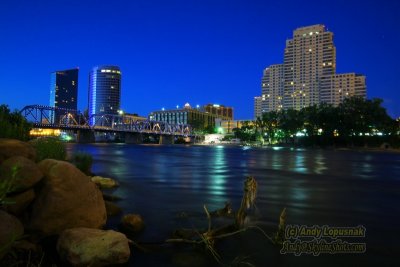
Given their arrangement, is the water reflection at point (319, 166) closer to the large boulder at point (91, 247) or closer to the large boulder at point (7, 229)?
the large boulder at point (91, 247)

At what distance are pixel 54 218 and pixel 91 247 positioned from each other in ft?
6.39

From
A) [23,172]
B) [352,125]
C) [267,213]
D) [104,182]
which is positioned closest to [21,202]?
[23,172]

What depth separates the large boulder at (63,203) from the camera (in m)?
9.96

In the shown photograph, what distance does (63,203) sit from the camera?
398 inches

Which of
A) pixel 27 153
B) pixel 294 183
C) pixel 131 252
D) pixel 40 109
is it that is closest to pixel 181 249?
pixel 131 252

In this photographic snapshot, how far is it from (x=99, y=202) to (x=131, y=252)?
6.53ft

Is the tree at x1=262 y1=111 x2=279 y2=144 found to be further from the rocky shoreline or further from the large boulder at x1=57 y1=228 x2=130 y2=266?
the large boulder at x1=57 y1=228 x2=130 y2=266

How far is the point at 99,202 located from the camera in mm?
11125

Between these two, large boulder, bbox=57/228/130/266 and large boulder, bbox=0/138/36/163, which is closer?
large boulder, bbox=57/228/130/266

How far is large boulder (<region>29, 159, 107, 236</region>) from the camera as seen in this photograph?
996 cm

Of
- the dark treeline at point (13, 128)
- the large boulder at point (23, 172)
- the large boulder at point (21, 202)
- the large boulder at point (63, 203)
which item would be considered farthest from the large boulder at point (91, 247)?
the dark treeline at point (13, 128)

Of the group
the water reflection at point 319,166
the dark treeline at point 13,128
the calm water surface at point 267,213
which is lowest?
the calm water surface at point 267,213

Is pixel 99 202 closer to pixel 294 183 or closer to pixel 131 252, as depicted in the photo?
pixel 131 252

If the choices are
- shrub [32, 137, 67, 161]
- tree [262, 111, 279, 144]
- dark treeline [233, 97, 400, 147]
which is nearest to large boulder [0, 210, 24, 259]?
shrub [32, 137, 67, 161]
